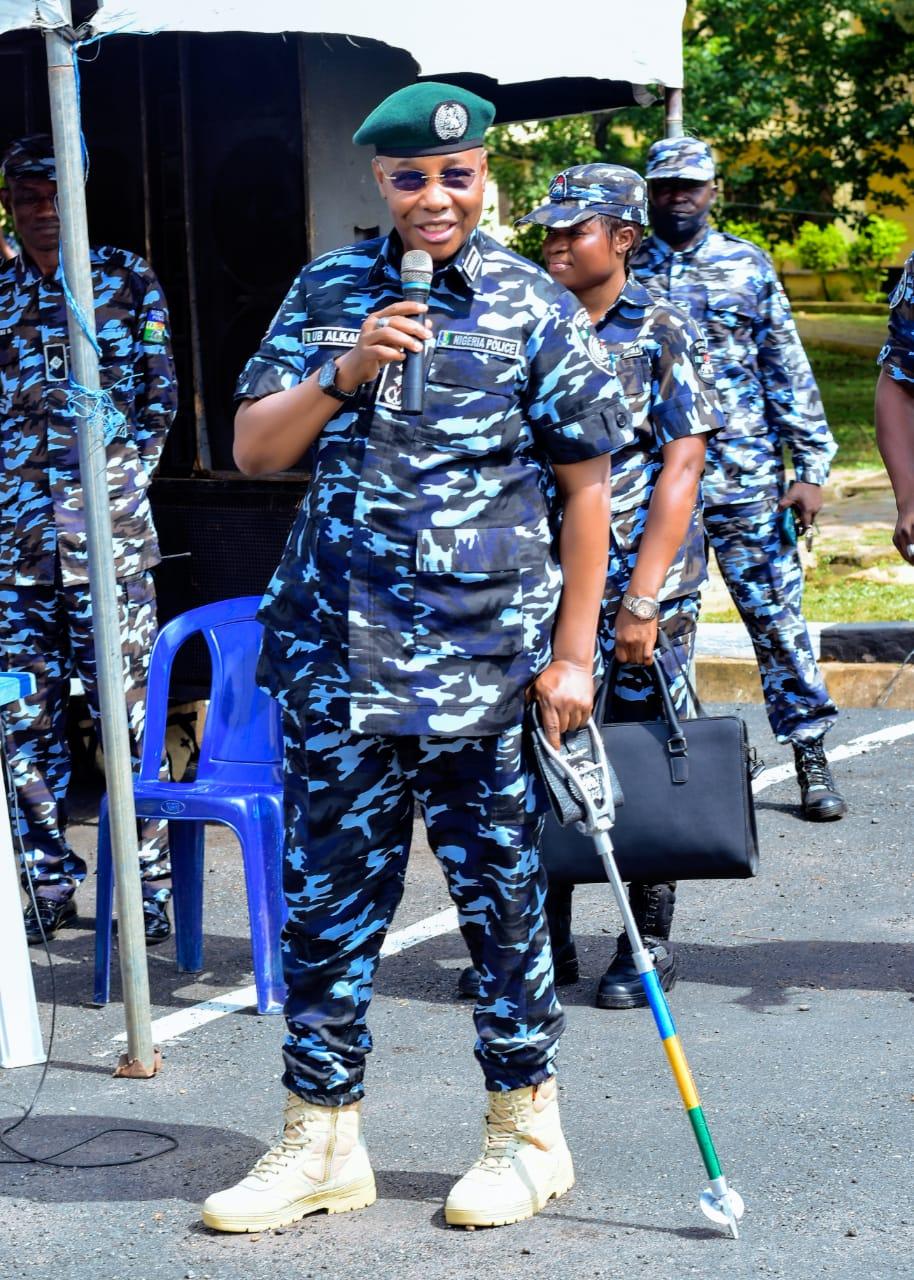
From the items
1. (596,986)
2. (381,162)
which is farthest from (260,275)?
(381,162)

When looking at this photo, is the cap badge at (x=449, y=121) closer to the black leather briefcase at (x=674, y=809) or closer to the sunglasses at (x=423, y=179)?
the sunglasses at (x=423, y=179)

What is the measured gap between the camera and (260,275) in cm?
729

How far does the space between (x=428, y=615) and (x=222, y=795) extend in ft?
5.51

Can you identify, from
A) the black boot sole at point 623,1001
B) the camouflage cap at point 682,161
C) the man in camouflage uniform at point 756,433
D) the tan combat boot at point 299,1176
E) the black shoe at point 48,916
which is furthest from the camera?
the man in camouflage uniform at point 756,433

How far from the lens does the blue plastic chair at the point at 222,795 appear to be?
4676mm

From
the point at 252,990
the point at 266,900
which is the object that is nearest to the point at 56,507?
the point at 266,900

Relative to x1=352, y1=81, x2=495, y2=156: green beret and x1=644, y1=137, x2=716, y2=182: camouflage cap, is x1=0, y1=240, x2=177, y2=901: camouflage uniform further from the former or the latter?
x1=352, y1=81, x2=495, y2=156: green beret

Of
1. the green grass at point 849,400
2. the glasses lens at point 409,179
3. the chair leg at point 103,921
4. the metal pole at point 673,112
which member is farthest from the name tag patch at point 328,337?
the green grass at point 849,400

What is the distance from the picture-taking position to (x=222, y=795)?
4.71 metres

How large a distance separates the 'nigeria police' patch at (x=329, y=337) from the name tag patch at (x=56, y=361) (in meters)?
2.27

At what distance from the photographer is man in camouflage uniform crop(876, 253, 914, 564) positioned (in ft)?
14.6

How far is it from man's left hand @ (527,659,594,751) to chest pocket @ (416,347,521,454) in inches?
16.5

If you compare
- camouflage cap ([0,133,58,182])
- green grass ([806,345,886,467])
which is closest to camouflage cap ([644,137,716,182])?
camouflage cap ([0,133,58,182])

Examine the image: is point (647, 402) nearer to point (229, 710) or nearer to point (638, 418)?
point (638, 418)
